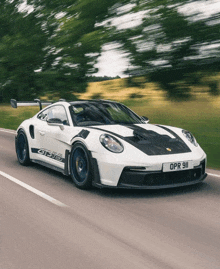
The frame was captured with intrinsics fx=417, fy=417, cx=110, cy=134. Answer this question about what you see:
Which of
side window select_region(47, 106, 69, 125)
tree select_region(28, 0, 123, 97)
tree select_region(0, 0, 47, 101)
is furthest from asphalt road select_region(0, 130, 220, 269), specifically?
tree select_region(0, 0, 47, 101)

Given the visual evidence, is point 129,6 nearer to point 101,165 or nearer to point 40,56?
point 101,165

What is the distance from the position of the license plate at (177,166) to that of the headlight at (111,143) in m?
0.65

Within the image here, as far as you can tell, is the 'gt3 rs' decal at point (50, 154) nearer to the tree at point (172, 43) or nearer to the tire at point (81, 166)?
the tire at point (81, 166)

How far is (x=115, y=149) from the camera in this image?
567 centimetres

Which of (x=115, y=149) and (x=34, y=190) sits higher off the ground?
(x=115, y=149)

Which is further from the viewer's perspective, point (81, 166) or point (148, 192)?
point (81, 166)

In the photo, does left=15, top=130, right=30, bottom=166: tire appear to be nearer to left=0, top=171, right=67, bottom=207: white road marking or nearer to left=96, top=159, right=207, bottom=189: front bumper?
left=0, top=171, right=67, bottom=207: white road marking

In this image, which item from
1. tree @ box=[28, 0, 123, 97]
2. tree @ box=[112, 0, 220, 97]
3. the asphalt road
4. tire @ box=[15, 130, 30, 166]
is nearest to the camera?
the asphalt road

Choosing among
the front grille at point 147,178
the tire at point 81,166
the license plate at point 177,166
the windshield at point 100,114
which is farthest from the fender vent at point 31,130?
the license plate at point 177,166

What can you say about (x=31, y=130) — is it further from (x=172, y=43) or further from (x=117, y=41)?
(x=117, y=41)

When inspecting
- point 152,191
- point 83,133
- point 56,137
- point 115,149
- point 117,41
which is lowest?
point 152,191

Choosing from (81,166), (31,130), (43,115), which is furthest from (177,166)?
(31,130)

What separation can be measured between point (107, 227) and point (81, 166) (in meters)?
1.81

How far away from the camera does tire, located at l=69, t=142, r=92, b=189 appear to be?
5801 mm
